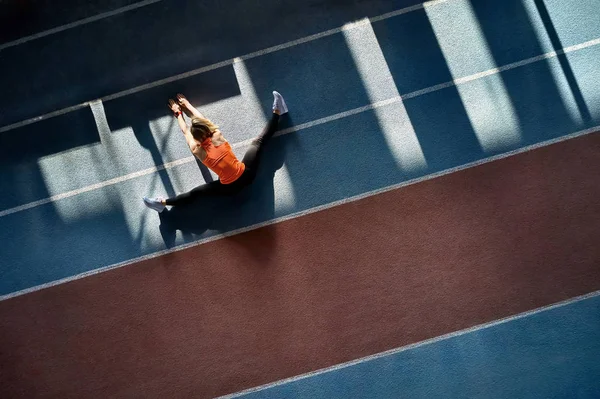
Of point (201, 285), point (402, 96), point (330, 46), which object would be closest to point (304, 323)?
point (201, 285)

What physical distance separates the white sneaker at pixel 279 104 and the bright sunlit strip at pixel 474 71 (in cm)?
197

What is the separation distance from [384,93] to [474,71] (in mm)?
1067

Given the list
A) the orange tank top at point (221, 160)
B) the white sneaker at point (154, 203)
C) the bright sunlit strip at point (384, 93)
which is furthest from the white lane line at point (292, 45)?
the white sneaker at point (154, 203)

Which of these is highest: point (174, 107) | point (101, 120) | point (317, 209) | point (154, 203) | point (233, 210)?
point (101, 120)

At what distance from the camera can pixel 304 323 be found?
19.5ft

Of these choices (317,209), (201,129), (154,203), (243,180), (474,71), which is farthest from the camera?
(474,71)

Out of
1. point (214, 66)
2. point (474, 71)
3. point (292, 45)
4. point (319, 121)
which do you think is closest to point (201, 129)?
point (214, 66)

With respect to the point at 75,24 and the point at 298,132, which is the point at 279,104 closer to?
the point at 298,132

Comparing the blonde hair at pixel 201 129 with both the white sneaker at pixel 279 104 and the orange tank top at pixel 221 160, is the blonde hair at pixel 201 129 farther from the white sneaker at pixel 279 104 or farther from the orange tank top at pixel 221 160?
the white sneaker at pixel 279 104

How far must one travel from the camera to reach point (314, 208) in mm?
6086

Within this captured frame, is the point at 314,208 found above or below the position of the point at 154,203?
below

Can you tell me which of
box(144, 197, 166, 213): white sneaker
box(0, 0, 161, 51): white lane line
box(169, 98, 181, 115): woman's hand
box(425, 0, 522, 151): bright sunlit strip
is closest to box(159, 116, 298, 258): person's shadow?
box(144, 197, 166, 213): white sneaker

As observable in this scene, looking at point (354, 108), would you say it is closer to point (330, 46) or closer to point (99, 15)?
point (330, 46)

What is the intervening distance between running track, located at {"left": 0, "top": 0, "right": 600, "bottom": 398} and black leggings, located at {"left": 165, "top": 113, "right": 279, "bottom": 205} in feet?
0.74
